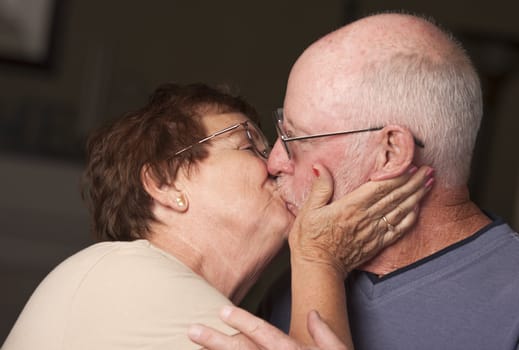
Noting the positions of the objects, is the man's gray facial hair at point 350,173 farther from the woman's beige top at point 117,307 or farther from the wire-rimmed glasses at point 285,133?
the woman's beige top at point 117,307

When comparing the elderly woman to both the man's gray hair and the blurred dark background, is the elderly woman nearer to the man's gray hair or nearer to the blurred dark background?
the man's gray hair

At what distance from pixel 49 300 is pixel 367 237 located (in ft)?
2.11

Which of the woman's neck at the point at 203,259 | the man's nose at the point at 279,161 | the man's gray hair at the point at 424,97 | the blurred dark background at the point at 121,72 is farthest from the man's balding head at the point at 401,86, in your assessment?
the blurred dark background at the point at 121,72

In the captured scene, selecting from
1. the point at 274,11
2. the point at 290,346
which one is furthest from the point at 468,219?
the point at 274,11

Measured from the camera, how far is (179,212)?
188 cm

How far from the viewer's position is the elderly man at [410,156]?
63.0 inches

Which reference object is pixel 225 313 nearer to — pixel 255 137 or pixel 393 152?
pixel 393 152

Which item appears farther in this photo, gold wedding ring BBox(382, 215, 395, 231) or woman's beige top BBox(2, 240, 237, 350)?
gold wedding ring BBox(382, 215, 395, 231)

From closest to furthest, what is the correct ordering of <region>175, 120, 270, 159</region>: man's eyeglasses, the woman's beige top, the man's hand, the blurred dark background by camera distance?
the man's hand
the woman's beige top
<region>175, 120, 270, 159</region>: man's eyeglasses
the blurred dark background

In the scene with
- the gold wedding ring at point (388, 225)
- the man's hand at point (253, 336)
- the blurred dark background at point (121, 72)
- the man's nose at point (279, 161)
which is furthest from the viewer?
the blurred dark background at point (121, 72)

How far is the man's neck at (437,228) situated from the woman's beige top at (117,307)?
396mm

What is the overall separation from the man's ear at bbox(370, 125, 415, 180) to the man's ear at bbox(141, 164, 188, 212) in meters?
0.46

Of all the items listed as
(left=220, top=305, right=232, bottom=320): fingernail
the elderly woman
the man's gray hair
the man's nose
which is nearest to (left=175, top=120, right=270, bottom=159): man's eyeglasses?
the elderly woman

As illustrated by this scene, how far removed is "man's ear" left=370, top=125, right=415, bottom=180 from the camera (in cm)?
161
